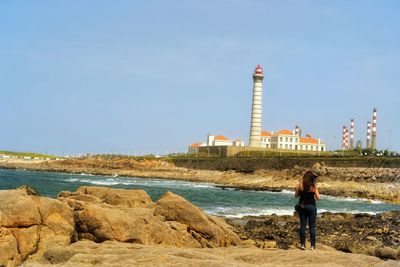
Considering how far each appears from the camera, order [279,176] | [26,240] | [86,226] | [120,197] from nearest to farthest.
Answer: [26,240] < [86,226] < [120,197] < [279,176]

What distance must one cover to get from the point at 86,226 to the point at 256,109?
101 metres

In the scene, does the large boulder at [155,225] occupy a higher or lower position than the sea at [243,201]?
higher

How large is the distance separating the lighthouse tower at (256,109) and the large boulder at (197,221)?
3902 inches

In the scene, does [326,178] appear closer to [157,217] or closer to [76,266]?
[157,217]

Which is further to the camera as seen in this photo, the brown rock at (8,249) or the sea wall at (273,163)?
the sea wall at (273,163)

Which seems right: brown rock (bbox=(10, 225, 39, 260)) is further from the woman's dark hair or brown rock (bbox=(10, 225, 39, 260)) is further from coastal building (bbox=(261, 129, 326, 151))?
coastal building (bbox=(261, 129, 326, 151))

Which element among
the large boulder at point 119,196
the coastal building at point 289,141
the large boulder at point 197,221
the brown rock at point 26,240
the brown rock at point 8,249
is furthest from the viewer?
the coastal building at point 289,141

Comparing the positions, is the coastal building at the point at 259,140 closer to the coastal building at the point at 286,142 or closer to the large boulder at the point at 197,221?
the coastal building at the point at 286,142

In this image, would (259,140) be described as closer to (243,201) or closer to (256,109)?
(256,109)

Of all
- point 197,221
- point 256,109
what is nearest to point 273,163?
point 256,109

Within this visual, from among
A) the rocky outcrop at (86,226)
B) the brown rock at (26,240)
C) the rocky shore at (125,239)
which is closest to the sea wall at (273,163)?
the rocky outcrop at (86,226)

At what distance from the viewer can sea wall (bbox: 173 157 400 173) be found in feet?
234

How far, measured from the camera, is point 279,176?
75.0m

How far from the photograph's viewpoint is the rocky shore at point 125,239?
8789 mm
